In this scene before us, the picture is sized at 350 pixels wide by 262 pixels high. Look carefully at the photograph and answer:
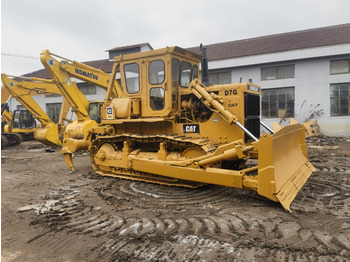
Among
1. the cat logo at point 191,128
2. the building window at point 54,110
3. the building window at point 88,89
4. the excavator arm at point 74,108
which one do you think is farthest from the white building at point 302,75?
the building window at point 54,110

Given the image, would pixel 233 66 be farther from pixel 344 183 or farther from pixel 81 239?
pixel 81 239

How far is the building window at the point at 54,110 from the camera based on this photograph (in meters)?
23.1

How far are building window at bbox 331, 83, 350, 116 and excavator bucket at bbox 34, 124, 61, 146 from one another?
1588 centimetres

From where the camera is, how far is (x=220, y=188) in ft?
18.6

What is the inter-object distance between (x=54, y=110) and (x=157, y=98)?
1970 centimetres

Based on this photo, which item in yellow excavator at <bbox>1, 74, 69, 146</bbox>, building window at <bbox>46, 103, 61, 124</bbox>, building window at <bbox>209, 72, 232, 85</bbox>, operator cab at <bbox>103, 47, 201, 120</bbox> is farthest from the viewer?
building window at <bbox>46, 103, 61, 124</bbox>

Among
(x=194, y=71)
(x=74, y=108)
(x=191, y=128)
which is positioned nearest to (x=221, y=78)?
(x=74, y=108)

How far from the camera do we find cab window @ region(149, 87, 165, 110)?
628 cm

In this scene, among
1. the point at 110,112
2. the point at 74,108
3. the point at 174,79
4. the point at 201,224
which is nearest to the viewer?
the point at 201,224

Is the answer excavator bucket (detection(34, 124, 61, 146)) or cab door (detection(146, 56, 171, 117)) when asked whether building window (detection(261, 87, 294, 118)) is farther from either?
cab door (detection(146, 56, 171, 117))

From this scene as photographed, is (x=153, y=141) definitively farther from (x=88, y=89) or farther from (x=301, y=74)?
(x=88, y=89)

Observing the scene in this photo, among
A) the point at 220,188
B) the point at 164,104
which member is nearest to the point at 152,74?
the point at 164,104

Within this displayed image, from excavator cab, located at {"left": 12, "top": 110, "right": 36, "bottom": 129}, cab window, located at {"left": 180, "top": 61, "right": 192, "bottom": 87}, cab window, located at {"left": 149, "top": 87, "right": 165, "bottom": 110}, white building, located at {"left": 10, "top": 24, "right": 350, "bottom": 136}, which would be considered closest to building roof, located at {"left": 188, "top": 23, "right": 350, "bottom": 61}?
white building, located at {"left": 10, "top": 24, "right": 350, "bottom": 136}

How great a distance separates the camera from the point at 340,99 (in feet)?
52.3
